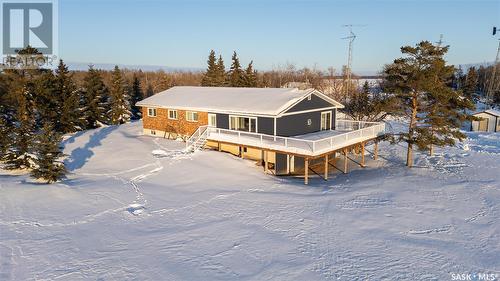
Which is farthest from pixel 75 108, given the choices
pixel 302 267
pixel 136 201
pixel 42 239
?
pixel 302 267

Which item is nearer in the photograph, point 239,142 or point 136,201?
point 136,201

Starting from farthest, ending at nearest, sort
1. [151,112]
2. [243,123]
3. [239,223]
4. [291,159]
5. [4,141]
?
[151,112]
[243,123]
[291,159]
[4,141]
[239,223]

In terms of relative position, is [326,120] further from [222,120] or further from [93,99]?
[93,99]

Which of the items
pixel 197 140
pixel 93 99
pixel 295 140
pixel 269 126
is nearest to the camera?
pixel 295 140

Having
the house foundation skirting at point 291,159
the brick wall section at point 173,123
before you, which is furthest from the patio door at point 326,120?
the brick wall section at point 173,123

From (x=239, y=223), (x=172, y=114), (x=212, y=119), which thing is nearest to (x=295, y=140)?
(x=212, y=119)

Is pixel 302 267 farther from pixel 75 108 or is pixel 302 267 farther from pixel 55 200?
pixel 75 108

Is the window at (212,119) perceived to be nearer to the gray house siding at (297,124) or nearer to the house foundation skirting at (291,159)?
the house foundation skirting at (291,159)
